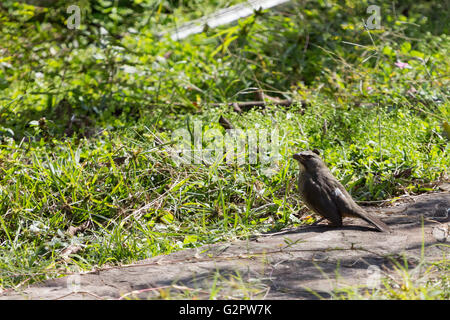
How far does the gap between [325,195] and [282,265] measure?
0.89m

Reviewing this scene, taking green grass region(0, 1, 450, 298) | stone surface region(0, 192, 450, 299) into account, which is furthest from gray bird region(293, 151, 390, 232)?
green grass region(0, 1, 450, 298)

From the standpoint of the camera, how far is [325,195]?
4.50 m

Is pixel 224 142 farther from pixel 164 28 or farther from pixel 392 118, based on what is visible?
pixel 164 28

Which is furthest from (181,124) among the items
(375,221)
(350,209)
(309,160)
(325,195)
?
(375,221)

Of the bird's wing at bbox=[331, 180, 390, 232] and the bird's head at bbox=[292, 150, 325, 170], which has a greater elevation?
the bird's head at bbox=[292, 150, 325, 170]

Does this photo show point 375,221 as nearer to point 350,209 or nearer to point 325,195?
point 350,209

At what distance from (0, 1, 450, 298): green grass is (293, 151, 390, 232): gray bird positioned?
12.8 inches

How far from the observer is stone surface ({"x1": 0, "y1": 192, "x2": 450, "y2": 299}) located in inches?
135

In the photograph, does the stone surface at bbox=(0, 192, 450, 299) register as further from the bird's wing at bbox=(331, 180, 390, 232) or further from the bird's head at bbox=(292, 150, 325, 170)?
the bird's head at bbox=(292, 150, 325, 170)

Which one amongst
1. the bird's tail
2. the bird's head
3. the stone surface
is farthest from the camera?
the bird's head

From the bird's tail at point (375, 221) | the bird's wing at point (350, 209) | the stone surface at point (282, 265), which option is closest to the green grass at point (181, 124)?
the stone surface at point (282, 265)

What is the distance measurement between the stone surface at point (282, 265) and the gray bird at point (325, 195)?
0.11 metres

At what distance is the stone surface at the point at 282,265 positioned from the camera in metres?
3.43

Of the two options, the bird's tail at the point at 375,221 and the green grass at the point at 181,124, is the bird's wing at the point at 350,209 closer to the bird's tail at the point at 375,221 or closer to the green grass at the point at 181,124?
the bird's tail at the point at 375,221
